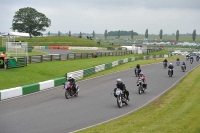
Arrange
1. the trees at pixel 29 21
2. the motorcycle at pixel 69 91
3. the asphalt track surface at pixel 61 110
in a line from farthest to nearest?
the trees at pixel 29 21 → the motorcycle at pixel 69 91 → the asphalt track surface at pixel 61 110

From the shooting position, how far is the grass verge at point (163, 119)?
1294 centimetres

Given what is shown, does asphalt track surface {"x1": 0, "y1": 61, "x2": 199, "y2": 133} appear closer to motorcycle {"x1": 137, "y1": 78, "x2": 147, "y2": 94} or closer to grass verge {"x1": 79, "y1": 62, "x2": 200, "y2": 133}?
motorcycle {"x1": 137, "y1": 78, "x2": 147, "y2": 94}

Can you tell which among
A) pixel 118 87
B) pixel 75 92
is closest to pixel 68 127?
pixel 118 87

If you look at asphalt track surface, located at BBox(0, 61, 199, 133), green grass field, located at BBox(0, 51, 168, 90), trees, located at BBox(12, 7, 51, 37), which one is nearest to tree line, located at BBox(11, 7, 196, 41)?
trees, located at BBox(12, 7, 51, 37)

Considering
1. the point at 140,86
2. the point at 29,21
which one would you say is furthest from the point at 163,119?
the point at 29,21

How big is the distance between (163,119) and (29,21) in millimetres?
108471

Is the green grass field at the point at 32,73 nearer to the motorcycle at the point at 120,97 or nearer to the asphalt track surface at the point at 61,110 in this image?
the asphalt track surface at the point at 61,110

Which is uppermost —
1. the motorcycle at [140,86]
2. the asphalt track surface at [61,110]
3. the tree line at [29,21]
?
the tree line at [29,21]

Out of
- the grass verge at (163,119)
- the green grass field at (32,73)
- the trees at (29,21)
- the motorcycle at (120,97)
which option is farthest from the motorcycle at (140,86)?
the trees at (29,21)

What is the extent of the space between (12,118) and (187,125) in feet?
23.6

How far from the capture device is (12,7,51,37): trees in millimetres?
118875

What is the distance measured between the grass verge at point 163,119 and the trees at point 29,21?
101510 mm

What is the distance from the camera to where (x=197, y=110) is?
17.2 m

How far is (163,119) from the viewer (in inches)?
595
